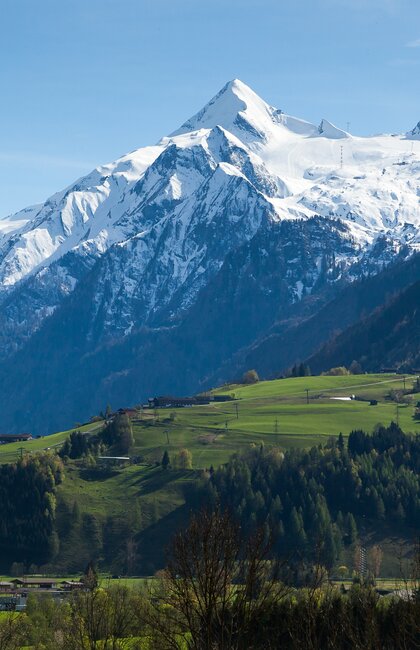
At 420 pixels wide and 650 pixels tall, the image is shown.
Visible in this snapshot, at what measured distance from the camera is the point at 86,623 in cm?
→ 11125

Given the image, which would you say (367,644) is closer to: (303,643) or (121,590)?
(303,643)

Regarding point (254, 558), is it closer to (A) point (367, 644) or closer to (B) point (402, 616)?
(A) point (367, 644)

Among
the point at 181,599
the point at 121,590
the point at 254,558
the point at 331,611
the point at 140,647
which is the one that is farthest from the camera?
the point at 121,590

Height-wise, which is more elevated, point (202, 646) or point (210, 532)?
point (210, 532)

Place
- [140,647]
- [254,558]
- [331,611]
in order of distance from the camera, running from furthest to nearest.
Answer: [140,647] → [331,611] → [254,558]

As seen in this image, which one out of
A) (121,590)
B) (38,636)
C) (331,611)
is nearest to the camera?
(331,611)

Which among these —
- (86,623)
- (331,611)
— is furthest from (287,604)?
(86,623)

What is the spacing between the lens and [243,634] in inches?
2798

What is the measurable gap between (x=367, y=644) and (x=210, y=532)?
9.31 meters

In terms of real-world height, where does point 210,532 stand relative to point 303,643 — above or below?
above

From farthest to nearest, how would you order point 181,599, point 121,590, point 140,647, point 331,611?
point 121,590, point 140,647, point 331,611, point 181,599

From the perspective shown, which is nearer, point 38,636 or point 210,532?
point 210,532

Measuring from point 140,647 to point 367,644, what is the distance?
53.3 meters

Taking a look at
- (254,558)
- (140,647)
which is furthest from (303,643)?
(140,647)
